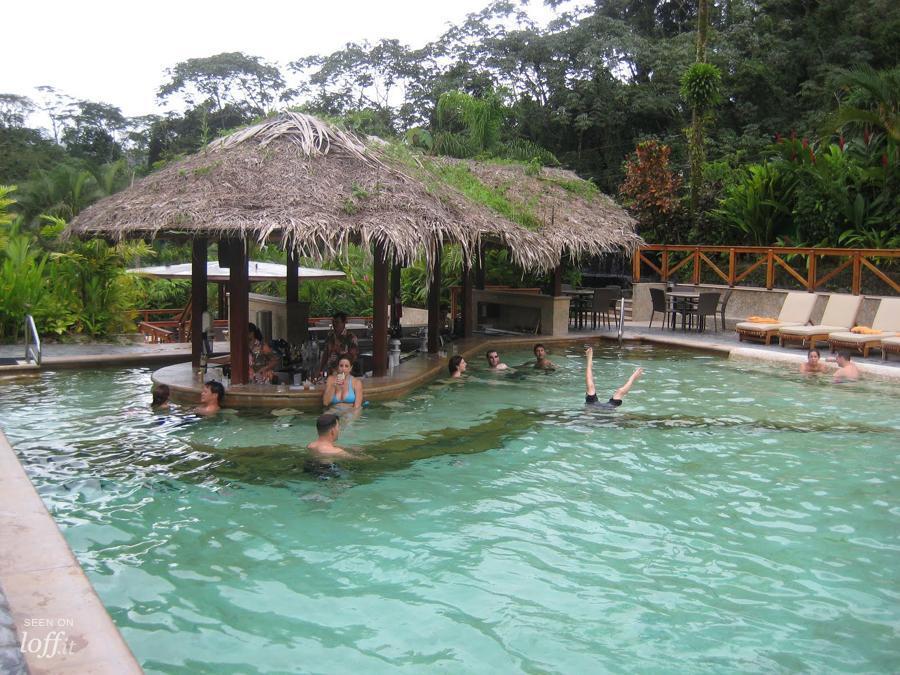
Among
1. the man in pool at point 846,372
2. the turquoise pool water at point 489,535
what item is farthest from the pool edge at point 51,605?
the man in pool at point 846,372

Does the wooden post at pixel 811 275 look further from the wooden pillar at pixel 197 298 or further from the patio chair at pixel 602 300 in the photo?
the wooden pillar at pixel 197 298

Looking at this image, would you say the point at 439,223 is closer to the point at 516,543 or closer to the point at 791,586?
the point at 516,543

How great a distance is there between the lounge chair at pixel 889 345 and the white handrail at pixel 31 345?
14565mm

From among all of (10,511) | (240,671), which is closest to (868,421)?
(240,671)

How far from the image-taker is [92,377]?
13781 mm

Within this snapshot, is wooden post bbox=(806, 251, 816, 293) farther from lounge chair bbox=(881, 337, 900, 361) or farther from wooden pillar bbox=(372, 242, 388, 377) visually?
wooden pillar bbox=(372, 242, 388, 377)

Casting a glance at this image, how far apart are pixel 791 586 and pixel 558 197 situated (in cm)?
1427

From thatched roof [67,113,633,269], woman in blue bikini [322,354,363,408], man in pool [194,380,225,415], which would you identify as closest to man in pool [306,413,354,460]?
woman in blue bikini [322,354,363,408]

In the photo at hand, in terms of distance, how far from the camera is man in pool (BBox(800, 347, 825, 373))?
14234 millimetres

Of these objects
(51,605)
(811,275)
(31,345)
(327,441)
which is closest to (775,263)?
(811,275)

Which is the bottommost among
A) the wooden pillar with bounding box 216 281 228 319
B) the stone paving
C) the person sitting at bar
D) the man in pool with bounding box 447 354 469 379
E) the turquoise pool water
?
the turquoise pool water

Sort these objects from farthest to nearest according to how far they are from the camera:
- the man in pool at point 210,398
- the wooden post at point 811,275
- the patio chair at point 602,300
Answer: the patio chair at point 602,300 → the wooden post at point 811,275 → the man in pool at point 210,398

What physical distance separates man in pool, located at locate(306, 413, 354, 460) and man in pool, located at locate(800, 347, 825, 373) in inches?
357

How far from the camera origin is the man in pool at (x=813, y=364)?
46.7 feet
